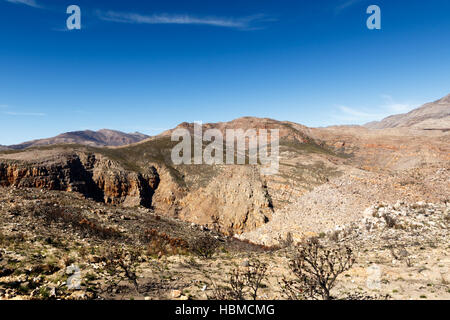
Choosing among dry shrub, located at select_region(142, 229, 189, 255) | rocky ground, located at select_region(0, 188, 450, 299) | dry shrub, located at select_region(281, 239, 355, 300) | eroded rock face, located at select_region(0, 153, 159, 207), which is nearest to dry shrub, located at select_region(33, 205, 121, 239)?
rocky ground, located at select_region(0, 188, 450, 299)

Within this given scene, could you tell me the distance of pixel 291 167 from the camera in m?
42.8

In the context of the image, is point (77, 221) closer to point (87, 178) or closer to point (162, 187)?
point (87, 178)

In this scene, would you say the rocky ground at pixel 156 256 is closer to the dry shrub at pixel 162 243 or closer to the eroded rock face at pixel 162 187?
the dry shrub at pixel 162 243

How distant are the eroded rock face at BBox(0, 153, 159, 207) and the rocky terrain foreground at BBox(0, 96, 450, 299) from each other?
161mm

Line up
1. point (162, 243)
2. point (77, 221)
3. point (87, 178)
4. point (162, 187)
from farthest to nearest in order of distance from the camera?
point (162, 187), point (87, 178), point (77, 221), point (162, 243)

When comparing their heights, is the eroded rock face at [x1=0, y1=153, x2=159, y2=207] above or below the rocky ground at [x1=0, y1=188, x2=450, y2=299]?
above

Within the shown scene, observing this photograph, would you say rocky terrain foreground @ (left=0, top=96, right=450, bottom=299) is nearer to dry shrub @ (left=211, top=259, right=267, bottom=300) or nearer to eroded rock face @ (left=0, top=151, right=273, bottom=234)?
eroded rock face @ (left=0, top=151, right=273, bottom=234)

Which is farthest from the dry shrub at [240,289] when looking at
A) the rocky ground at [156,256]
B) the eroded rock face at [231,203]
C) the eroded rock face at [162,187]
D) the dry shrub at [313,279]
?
the eroded rock face at [162,187]

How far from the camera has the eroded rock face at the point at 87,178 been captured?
92.7 feet

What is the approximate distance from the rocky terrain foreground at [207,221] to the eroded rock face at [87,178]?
0.16m

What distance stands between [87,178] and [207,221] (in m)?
19.4

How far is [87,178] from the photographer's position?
34.9m

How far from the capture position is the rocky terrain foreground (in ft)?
30.8

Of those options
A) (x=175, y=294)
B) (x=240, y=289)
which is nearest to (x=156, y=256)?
(x=175, y=294)
